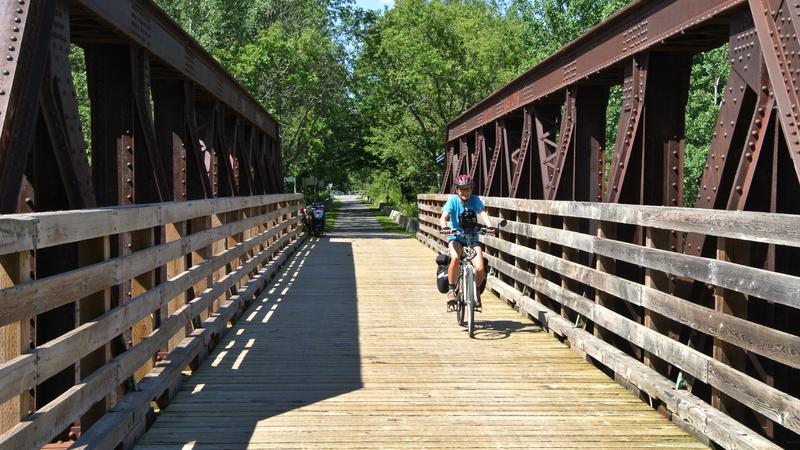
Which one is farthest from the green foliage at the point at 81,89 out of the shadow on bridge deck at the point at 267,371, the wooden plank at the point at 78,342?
the wooden plank at the point at 78,342

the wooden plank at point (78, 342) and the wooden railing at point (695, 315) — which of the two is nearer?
the wooden plank at point (78, 342)

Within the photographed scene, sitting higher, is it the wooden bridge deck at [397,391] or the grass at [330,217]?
the wooden bridge deck at [397,391]

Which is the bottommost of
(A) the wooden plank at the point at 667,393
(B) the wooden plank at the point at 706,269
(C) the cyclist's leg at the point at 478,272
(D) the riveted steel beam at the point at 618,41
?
(A) the wooden plank at the point at 667,393

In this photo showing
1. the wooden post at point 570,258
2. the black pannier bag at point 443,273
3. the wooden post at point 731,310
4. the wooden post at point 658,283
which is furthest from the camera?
the black pannier bag at point 443,273

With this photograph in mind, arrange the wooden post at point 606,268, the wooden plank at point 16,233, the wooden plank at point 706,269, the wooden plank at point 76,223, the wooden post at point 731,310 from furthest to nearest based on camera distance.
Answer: the wooden post at point 606,268, the wooden post at point 731,310, the wooden plank at point 706,269, the wooden plank at point 76,223, the wooden plank at point 16,233

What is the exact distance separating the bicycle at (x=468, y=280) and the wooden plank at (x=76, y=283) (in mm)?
3397

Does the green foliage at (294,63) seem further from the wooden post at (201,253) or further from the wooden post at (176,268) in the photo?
the wooden post at (176,268)

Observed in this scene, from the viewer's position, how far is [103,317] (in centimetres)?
477

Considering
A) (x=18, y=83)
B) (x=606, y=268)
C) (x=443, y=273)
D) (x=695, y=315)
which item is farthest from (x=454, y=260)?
(x=18, y=83)

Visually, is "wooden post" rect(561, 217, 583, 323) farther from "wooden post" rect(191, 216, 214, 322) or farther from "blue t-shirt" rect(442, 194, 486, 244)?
"wooden post" rect(191, 216, 214, 322)

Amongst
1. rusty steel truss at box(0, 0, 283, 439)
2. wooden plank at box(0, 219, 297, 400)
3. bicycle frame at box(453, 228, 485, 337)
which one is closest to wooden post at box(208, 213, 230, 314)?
rusty steel truss at box(0, 0, 283, 439)

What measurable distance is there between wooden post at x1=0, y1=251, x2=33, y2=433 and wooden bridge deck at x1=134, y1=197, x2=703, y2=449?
1.76 m

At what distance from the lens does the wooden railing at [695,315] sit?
4.50 m

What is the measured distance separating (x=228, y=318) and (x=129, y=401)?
4.19 metres
